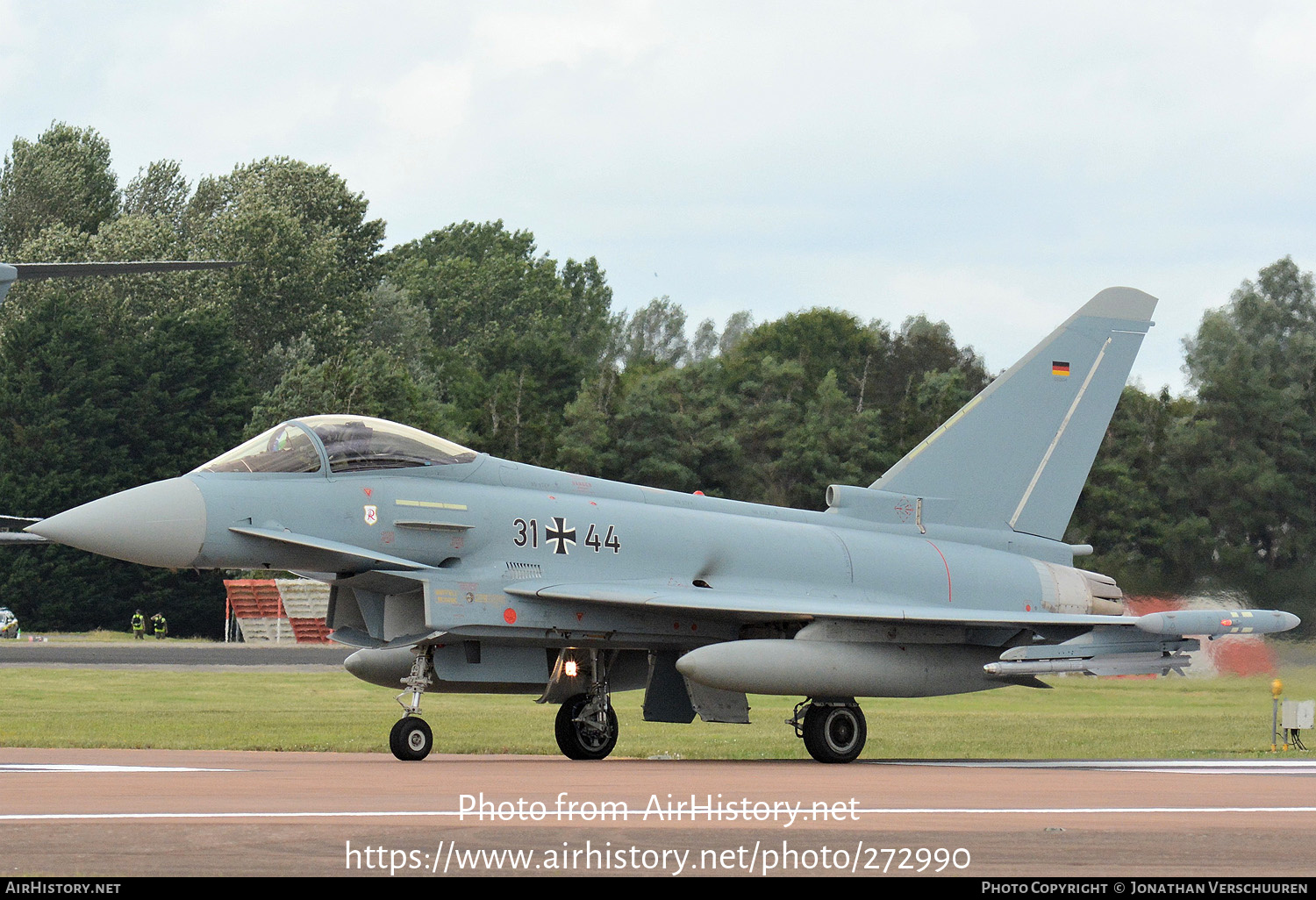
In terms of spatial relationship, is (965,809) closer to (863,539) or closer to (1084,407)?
(863,539)

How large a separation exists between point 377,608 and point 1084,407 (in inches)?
313

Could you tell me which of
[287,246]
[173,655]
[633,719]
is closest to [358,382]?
[287,246]

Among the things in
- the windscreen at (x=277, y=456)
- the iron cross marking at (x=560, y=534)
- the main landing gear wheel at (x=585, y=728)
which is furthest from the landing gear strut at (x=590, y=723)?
the windscreen at (x=277, y=456)

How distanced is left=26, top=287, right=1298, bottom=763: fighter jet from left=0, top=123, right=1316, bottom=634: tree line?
72.5ft

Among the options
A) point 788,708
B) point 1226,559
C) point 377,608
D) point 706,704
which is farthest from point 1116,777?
point 788,708

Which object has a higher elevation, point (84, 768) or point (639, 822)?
point (639, 822)

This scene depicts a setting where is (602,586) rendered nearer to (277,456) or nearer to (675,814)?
(277,456)

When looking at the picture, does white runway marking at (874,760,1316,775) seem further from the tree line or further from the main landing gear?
the tree line

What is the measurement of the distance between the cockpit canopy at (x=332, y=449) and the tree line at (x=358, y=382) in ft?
82.7

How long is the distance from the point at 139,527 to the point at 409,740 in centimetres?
271

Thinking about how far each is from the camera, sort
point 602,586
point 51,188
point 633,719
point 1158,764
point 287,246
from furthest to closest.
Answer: point 51,188 → point 287,246 → point 633,719 → point 1158,764 → point 602,586

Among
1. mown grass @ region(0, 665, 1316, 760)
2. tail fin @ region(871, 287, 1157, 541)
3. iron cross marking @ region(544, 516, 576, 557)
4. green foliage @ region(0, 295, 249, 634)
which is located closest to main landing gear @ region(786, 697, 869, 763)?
mown grass @ region(0, 665, 1316, 760)

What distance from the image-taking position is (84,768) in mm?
12680
